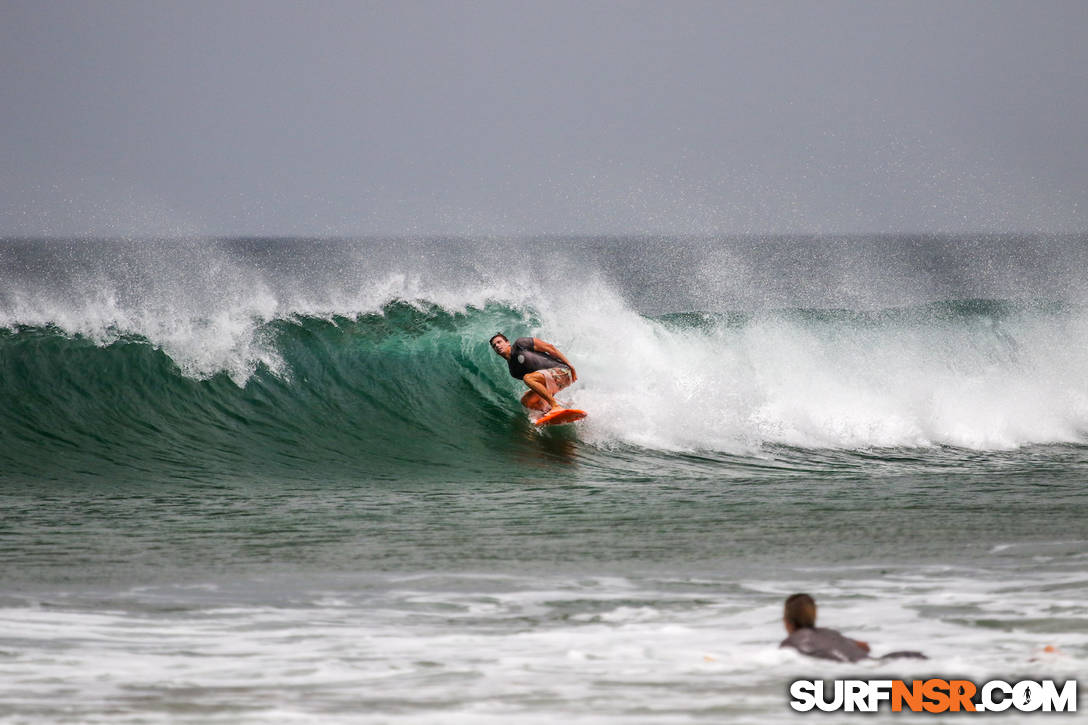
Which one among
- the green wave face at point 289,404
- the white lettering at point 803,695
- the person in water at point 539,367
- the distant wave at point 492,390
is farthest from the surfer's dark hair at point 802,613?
the person in water at point 539,367

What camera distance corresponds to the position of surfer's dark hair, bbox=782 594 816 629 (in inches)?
215

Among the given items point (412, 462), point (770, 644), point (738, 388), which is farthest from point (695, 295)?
point (770, 644)

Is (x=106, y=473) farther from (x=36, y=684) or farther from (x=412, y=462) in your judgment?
(x=36, y=684)

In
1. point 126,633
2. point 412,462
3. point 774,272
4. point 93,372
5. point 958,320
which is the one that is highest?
point 774,272

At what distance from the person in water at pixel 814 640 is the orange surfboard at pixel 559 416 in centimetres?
693

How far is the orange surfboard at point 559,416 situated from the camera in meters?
12.4

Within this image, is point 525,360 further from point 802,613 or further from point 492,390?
point 802,613

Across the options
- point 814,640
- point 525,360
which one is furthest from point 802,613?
point 525,360

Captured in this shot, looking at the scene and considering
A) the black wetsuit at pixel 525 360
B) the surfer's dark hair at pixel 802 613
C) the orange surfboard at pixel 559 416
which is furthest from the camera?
the black wetsuit at pixel 525 360

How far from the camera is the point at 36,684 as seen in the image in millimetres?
5285

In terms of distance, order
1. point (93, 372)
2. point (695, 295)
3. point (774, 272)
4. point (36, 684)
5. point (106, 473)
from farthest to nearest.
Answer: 1. point (774, 272)
2. point (695, 295)
3. point (93, 372)
4. point (106, 473)
5. point (36, 684)

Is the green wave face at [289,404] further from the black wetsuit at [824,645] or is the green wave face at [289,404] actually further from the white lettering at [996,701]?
the white lettering at [996,701]

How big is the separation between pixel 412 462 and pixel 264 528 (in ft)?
10.7

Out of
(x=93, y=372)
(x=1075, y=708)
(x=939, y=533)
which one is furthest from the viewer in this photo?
(x=93, y=372)
